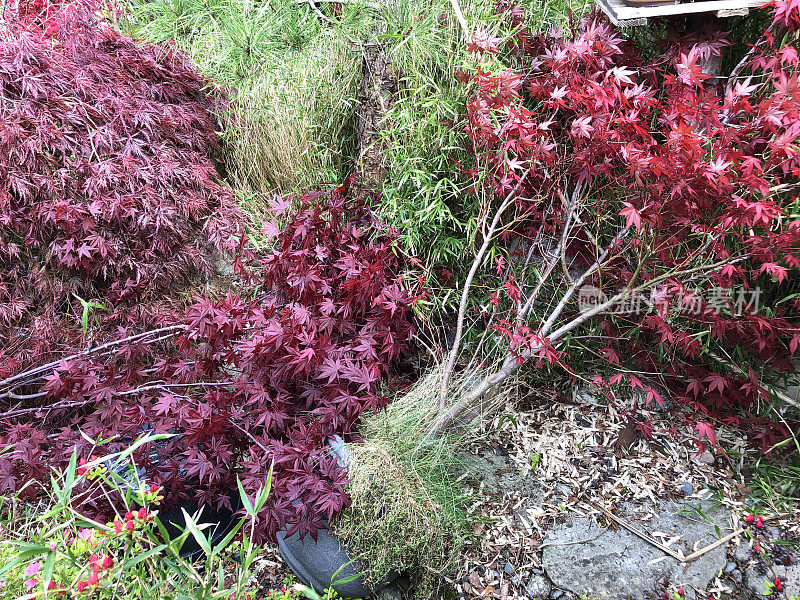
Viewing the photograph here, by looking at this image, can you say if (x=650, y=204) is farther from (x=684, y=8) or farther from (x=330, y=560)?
(x=330, y=560)

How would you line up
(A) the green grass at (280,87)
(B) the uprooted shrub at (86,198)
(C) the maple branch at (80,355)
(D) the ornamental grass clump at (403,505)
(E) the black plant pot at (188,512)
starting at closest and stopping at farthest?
(D) the ornamental grass clump at (403,505), (E) the black plant pot at (188,512), (C) the maple branch at (80,355), (B) the uprooted shrub at (86,198), (A) the green grass at (280,87)

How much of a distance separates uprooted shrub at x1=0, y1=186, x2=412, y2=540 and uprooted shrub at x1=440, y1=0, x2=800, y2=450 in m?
0.37

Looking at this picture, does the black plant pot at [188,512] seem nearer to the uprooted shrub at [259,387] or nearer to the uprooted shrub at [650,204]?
the uprooted shrub at [259,387]

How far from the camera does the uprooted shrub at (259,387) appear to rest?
1.77 metres

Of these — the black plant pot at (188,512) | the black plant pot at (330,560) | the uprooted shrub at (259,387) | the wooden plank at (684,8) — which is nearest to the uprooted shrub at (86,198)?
the uprooted shrub at (259,387)

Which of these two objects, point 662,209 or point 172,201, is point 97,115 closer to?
point 172,201

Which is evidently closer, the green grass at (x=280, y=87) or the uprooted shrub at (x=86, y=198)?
the uprooted shrub at (x=86, y=198)

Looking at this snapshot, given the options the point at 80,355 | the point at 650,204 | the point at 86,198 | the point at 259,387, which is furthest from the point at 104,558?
the point at 86,198

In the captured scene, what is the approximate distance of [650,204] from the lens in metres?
1.77

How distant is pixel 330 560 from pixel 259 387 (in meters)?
0.60

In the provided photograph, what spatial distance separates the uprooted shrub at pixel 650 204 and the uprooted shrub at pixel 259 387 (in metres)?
0.37

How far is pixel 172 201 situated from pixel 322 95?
927 mm

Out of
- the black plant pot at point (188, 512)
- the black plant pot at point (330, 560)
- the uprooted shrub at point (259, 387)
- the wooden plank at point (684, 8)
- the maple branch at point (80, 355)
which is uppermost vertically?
the wooden plank at point (684, 8)

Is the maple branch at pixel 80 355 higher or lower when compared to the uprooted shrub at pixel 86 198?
lower
